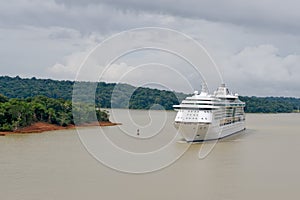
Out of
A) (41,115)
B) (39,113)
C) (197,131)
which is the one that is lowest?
(197,131)

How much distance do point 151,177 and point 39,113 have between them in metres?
19.1

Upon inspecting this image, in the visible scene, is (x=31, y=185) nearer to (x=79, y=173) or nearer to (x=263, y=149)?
(x=79, y=173)

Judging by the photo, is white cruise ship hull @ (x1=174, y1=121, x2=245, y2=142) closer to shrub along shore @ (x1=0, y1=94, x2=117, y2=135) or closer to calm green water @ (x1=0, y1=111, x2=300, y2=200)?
calm green water @ (x1=0, y1=111, x2=300, y2=200)

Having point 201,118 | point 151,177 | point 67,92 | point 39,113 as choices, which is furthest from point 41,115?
point 67,92

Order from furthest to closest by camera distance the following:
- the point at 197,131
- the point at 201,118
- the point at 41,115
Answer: the point at 41,115 → the point at 201,118 → the point at 197,131

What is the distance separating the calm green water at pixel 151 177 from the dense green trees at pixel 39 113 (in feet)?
24.8

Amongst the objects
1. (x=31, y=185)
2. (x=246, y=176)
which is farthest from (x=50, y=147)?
(x=246, y=176)

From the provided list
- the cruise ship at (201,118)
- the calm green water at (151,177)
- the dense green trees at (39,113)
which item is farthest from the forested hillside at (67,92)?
the calm green water at (151,177)

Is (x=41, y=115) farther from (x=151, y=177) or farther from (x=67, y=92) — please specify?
(x=67, y=92)

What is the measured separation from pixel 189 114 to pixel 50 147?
7.22m

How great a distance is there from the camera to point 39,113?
102 feet

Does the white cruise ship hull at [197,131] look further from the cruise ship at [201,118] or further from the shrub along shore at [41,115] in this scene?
the shrub along shore at [41,115]

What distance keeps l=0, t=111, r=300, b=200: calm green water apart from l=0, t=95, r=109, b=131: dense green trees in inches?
297

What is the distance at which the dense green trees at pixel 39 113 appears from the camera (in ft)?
90.3
